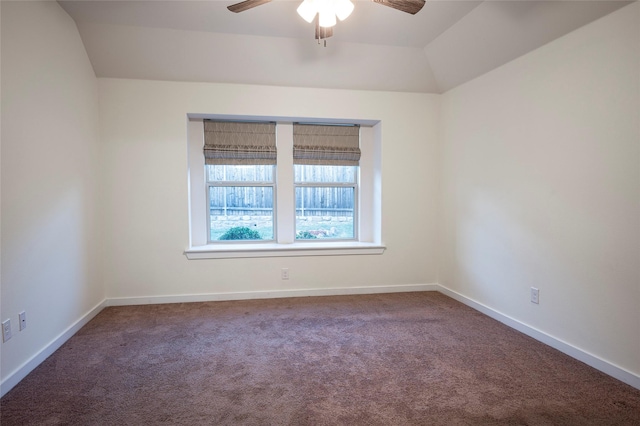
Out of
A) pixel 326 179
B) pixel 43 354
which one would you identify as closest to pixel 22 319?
pixel 43 354

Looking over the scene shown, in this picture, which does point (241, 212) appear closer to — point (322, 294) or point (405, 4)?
point (322, 294)

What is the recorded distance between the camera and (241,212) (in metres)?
3.79

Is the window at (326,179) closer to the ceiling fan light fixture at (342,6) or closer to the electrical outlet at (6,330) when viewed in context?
the ceiling fan light fixture at (342,6)

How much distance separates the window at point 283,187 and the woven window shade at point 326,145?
1cm

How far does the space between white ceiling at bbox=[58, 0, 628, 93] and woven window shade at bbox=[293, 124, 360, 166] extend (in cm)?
53

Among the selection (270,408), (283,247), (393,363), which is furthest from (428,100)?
(270,408)

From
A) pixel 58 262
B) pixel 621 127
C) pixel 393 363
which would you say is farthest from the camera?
pixel 58 262

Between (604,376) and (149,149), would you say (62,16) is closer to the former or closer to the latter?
(149,149)

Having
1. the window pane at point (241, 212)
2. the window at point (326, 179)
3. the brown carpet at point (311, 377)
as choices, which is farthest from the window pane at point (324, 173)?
the brown carpet at point (311, 377)

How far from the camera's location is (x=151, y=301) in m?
3.29

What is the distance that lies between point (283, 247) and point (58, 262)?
6.55ft

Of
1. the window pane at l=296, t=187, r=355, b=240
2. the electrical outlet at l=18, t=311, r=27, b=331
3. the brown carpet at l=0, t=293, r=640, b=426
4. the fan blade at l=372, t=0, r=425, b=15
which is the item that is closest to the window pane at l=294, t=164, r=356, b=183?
the window pane at l=296, t=187, r=355, b=240

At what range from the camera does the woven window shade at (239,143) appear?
11.7 feet

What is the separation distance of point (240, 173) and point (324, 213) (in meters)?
1.16
